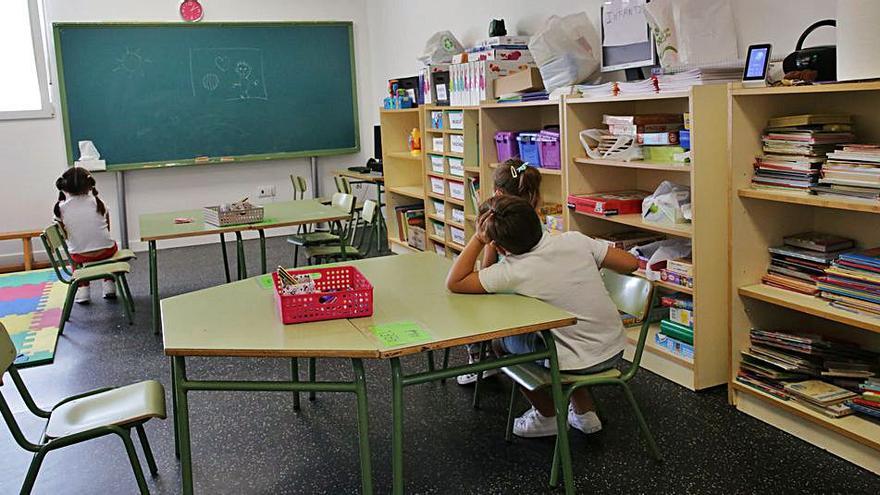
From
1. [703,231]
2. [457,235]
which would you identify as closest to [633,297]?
[703,231]

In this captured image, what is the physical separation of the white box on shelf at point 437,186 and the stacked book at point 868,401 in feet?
11.2

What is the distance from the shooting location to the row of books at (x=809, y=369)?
283 cm

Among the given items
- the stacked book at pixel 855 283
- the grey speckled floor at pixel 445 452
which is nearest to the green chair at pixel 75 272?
the grey speckled floor at pixel 445 452

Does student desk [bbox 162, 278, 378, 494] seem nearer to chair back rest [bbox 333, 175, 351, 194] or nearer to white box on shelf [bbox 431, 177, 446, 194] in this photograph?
white box on shelf [bbox 431, 177, 446, 194]

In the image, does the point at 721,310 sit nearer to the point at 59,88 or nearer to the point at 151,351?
the point at 151,351

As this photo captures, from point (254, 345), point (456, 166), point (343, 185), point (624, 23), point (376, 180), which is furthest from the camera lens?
point (376, 180)

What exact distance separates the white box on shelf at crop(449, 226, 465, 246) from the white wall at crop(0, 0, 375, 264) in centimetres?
291

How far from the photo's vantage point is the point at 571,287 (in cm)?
267

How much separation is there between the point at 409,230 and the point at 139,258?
104 inches

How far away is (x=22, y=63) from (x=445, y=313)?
6.31 meters

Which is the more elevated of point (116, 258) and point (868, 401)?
point (116, 258)

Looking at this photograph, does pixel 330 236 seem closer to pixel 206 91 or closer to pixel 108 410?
pixel 206 91

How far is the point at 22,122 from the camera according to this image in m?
7.18

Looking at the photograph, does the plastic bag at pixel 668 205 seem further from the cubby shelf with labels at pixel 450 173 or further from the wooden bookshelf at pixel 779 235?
the cubby shelf with labels at pixel 450 173
